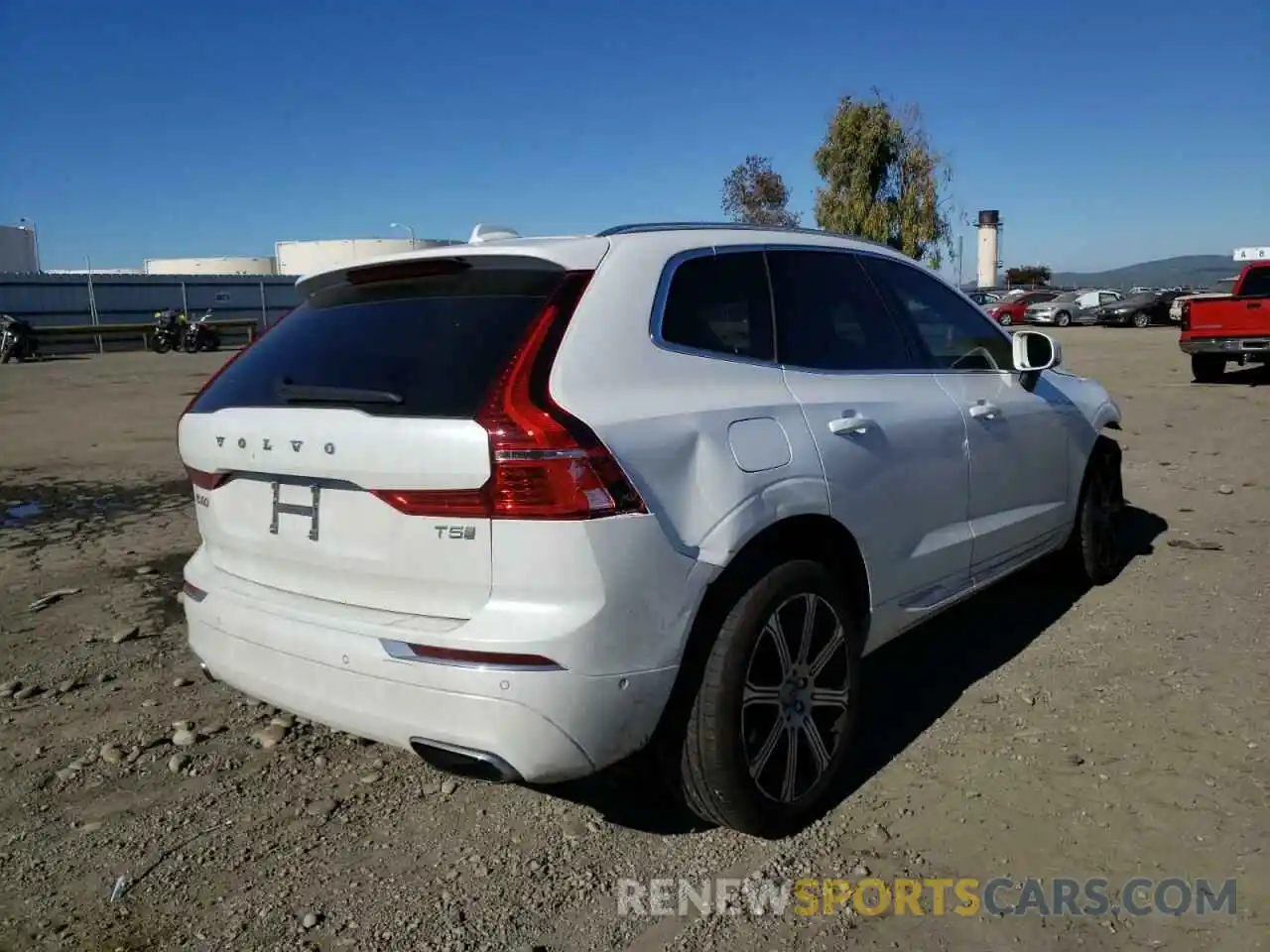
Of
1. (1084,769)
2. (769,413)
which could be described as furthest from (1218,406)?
(769,413)

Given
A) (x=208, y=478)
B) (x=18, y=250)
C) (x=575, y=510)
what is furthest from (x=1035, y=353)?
(x=18, y=250)

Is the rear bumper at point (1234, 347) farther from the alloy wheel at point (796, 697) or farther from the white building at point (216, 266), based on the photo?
the white building at point (216, 266)

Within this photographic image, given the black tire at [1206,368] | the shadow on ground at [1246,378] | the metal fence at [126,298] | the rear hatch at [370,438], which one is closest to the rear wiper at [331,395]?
the rear hatch at [370,438]

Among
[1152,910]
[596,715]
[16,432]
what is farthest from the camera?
[16,432]

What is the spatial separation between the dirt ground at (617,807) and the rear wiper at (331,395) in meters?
1.31

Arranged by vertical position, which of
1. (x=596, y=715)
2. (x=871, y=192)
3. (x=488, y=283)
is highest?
(x=871, y=192)

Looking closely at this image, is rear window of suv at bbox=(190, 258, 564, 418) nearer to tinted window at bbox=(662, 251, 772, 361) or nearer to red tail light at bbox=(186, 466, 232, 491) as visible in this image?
red tail light at bbox=(186, 466, 232, 491)

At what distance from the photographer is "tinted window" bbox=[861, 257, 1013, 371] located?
3873 millimetres

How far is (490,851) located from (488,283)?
1.62m

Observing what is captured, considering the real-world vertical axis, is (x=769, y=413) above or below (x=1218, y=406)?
above

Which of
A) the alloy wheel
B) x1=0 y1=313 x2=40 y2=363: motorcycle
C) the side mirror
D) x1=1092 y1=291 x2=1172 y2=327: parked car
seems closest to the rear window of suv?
the alloy wheel

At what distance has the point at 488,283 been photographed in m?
2.72

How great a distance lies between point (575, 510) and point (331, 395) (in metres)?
0.80

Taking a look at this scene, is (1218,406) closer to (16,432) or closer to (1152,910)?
(1152,910)
